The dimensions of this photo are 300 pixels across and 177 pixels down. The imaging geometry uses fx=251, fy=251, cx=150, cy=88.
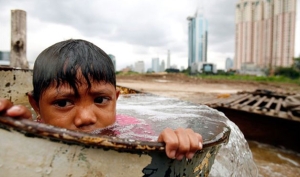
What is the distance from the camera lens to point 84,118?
1247mm

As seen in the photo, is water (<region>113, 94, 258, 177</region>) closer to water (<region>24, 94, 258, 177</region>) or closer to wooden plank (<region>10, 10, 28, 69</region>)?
water (<region>24, 94, 258, 177</region>)

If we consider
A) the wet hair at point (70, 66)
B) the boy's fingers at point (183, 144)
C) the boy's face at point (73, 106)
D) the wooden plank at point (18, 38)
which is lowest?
the boy's fingers at point (183, 144)

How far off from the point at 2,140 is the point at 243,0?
53413 millimetres

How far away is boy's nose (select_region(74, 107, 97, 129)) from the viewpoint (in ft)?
4.09

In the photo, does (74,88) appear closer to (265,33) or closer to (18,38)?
(18,38)

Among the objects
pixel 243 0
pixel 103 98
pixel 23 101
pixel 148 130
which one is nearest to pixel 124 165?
pixel 103 98

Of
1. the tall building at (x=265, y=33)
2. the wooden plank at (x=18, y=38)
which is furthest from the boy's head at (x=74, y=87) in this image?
the tall building at (x=265, y=33)

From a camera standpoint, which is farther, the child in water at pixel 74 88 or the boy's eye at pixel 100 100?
the boy's eye at pixel 100 100

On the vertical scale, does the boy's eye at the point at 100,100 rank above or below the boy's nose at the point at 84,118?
above

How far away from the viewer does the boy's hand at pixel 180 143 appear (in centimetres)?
88

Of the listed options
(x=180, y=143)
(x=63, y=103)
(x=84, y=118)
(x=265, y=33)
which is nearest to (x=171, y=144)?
(x=180, y=143)

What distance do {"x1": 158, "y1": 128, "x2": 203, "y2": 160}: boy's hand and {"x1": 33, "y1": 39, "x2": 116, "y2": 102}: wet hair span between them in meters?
0.59

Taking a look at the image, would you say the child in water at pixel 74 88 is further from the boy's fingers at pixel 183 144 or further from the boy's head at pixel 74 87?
the boy's fingers at pixel 183 144

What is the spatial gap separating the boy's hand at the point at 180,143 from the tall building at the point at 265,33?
43588 millimetres
